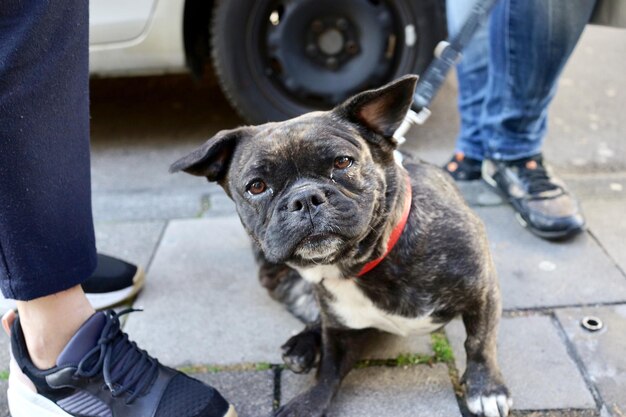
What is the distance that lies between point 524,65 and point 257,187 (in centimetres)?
161

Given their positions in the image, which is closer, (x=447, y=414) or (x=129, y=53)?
(x=447, y=414)

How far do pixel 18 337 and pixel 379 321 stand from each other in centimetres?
110

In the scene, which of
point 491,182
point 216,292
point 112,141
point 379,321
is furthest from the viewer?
point 112,141

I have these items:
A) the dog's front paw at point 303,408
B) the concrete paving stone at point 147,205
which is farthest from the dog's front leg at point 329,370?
the concrete paving stone at point 147,205

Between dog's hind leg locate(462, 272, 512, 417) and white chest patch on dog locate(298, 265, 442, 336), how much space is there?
0.39ft

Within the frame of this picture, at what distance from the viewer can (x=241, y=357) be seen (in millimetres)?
2348

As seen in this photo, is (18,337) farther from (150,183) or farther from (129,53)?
(129,53)

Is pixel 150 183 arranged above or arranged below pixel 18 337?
below

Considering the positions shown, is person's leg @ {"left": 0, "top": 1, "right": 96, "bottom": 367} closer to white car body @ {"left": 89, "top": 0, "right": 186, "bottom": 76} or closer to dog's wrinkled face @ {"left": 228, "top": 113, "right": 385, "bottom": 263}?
dog's wrinkled face @ {"left": 228, "top": 113, "right": 385, "bottom": 263}

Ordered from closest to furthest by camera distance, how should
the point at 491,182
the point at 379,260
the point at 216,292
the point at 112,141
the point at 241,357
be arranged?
1. the point at 379,260
2. the point at 241,357
3. the point at 216,292
4. the point at 491,182
5. the point at 112,141

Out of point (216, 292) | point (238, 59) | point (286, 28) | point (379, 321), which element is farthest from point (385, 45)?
point (379, 321)

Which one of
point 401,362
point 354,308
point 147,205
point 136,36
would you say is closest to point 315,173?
point 354,308

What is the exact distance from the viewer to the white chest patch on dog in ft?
6.61

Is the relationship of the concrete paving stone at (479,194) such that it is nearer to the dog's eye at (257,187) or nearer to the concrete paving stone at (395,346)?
the concrete paving stone at (395,346)
